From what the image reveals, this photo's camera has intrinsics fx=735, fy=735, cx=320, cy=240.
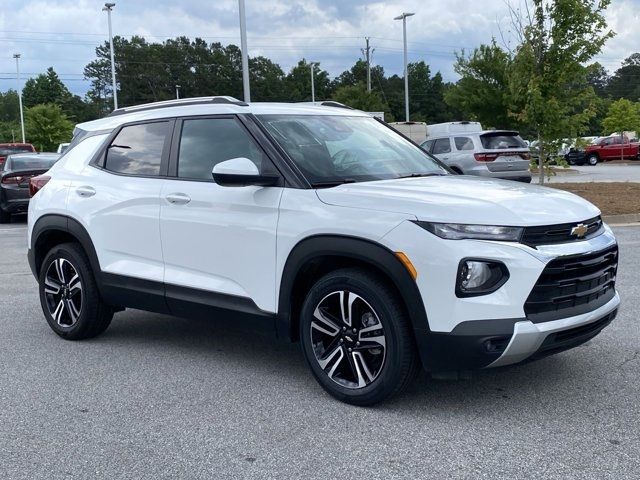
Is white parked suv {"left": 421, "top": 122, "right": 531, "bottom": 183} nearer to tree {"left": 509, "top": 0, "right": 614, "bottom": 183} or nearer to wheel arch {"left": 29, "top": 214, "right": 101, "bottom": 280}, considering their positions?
tree {"left": 509, "top": 0, "right": 614, "bottom": 183}

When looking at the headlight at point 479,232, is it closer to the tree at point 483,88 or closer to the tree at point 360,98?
the tree at point 483,88

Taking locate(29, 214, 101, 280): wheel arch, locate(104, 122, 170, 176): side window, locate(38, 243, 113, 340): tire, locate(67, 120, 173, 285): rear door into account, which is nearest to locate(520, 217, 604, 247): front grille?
locate(67, 120, 173, 285): rear door

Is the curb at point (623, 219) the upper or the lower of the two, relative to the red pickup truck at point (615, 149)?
lower

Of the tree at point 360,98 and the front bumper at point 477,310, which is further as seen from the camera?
the tree at point 360,98

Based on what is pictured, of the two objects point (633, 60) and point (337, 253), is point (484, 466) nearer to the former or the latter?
point (337, 253)

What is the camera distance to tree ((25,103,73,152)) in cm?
5847

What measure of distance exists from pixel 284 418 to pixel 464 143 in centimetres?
1661

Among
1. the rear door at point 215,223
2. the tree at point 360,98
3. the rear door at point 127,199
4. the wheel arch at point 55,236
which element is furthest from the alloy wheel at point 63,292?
the tree at point 360,98

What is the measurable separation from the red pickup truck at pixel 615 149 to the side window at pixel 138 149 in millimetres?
38346

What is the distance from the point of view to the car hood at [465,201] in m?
3.77

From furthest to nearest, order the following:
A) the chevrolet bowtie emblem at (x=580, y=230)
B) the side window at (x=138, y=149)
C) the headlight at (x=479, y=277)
Result: the side window at (x=138, y=149)
the chevrolet bowtie emblem at (x=580, y=230)
the headlight at (x=479, y=277)

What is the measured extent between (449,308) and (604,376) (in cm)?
153

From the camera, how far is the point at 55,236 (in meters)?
6.14

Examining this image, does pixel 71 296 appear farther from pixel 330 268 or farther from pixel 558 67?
pixel 558 67
